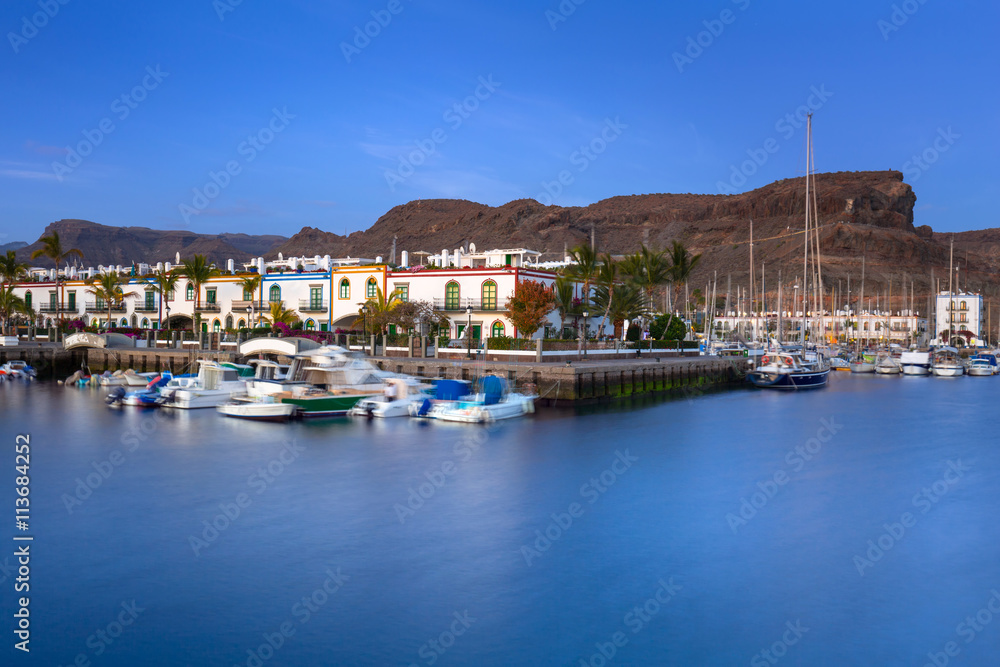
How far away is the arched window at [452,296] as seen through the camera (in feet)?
185

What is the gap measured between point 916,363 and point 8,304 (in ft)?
294

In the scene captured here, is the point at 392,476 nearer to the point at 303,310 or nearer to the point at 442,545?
the point at 442,545

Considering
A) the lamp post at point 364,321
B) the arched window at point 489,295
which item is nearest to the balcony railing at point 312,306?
the lamp post at point 364,321

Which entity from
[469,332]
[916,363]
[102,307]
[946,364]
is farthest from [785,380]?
[102,307]

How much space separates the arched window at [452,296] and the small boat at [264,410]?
2223 centimetres

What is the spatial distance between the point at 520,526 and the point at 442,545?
98.9 inches

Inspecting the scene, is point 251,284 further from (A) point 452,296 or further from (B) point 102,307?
(B) point 102,307

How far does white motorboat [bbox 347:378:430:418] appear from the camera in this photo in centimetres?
3575

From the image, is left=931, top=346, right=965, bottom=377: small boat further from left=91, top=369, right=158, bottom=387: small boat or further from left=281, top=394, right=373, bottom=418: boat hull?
left=91, top=369, right=158, bottom=387: small boat

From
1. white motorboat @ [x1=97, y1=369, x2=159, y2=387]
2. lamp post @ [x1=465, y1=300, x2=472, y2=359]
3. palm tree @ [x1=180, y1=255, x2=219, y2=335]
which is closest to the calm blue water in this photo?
white motorboat @ [x1=97, y1=369, x2=159, y2=387]

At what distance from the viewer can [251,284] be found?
65000mm

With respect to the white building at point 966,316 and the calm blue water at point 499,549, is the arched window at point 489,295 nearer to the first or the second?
the calm blue water at point 499,549

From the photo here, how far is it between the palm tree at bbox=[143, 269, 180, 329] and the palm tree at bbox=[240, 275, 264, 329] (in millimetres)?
7466

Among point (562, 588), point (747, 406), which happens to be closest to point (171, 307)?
point (747, 406)
